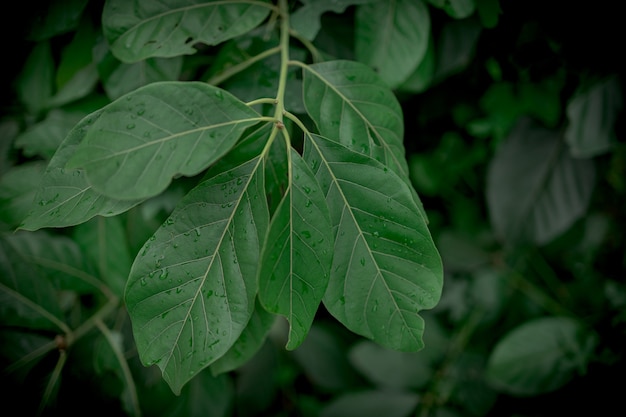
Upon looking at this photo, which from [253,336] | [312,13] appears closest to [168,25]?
[312,13]

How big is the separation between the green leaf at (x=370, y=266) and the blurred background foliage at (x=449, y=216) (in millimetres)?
248

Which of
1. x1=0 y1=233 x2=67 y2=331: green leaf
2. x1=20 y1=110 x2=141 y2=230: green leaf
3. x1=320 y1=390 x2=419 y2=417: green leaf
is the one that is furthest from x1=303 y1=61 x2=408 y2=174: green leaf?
x1=320 y1=390 x2=419 y2=417: green leaf

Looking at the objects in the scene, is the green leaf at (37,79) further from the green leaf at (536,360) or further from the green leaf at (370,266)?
the green leaf at (536,360)

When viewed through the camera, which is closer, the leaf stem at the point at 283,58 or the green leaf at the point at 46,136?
the leaf stem at the point at 283,58

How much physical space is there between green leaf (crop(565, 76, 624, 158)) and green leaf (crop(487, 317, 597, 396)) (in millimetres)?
567

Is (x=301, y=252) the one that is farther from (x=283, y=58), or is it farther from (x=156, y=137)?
(x=283, y=58)

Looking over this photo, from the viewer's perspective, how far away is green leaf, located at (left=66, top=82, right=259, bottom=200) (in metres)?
0.52

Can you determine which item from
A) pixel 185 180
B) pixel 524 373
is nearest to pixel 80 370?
pixel 185 180

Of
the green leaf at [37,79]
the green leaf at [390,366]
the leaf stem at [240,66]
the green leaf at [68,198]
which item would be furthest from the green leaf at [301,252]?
the green leaf at [390,366]

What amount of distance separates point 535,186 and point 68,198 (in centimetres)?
119

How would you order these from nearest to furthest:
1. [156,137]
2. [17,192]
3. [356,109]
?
[156,137], [356,109], [17,192]

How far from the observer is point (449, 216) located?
1.71 m

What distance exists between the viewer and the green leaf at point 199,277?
583 mm

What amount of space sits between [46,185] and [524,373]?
1310 millimetres
